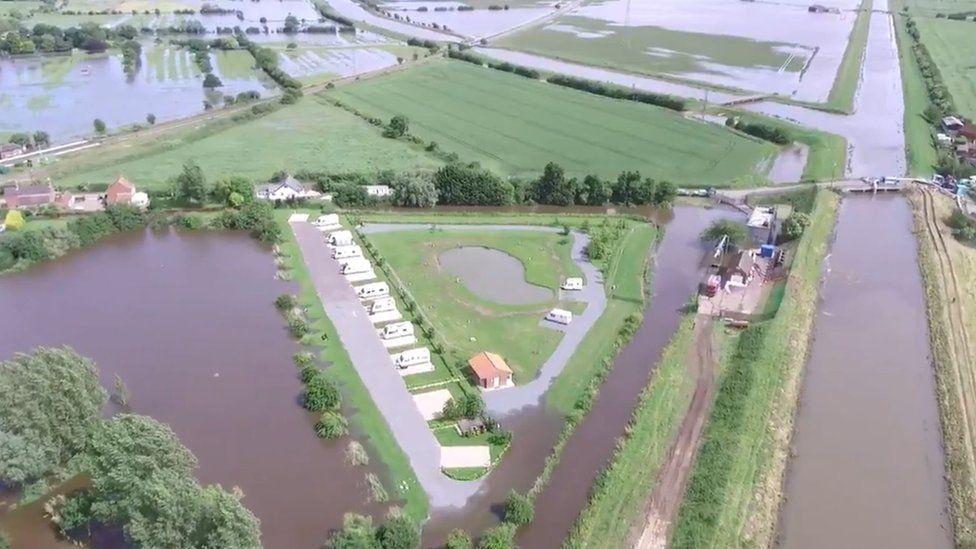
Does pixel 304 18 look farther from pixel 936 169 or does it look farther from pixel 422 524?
pixel 422 524

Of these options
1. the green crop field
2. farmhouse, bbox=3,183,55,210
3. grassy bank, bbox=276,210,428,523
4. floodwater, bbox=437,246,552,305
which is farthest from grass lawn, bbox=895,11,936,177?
farmhouse, bbox=3,183,55,210

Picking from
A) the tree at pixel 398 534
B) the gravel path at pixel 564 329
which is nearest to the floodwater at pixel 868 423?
the gravel path at pixel 564 329

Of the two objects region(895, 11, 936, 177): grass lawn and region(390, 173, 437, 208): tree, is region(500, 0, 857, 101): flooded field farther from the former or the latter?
region(390, 173, 437, 208): tree

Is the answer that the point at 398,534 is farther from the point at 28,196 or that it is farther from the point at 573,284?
the point at 28,196

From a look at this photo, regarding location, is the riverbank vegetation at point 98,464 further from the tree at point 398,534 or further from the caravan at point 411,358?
the caravan at point 411,358

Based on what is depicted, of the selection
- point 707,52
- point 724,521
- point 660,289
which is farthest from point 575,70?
point 724,521

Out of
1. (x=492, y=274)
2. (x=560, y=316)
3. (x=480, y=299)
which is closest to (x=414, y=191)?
(x=492, y=274)
